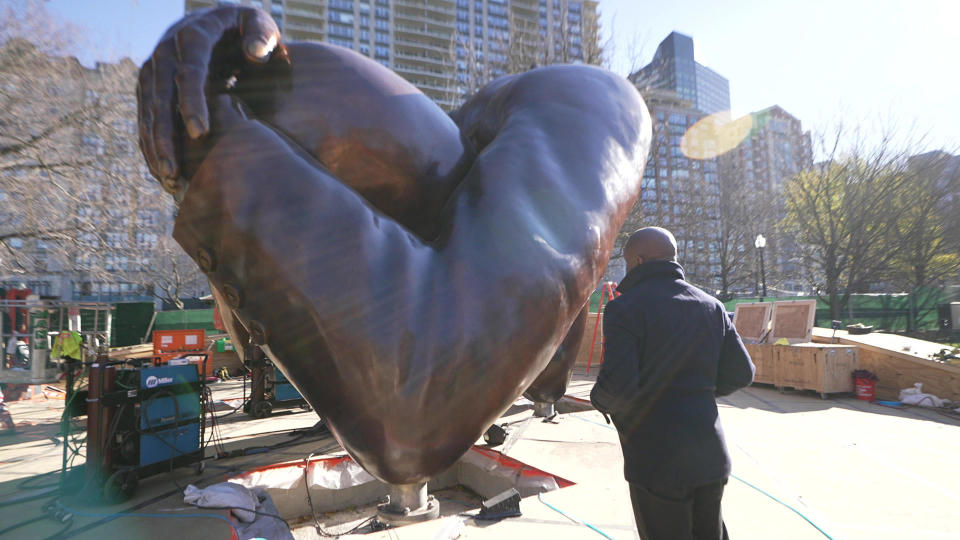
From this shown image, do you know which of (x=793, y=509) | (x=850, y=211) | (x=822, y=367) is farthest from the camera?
(x=850, y=211)

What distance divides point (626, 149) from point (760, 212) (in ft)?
105

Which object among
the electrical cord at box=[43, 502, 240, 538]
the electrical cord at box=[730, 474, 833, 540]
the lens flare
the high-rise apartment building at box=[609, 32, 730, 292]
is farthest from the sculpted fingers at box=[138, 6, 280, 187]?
the lens flare

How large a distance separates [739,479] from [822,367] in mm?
7991

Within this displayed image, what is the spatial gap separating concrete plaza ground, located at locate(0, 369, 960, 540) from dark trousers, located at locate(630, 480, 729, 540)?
0.88 m

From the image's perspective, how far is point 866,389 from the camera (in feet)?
32.1

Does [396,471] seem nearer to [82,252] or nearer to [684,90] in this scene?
[82,252]

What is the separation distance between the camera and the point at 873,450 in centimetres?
630

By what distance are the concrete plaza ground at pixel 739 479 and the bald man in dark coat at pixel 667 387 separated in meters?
1.00

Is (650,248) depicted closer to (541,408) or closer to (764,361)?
(541,408)

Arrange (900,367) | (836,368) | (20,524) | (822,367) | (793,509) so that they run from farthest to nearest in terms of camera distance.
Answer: (836,368), (822,367), (900,367), (20,524), (793,509)

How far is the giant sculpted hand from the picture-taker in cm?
45

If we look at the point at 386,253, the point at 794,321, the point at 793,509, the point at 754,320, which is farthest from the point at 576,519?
the point at 754,320

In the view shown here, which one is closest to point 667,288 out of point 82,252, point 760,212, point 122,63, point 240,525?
point 240,525

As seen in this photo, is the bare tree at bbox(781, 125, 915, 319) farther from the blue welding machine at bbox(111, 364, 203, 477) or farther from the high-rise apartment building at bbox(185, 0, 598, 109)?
the high-rise apartment building at bbox(185, 0, 598, 109)
